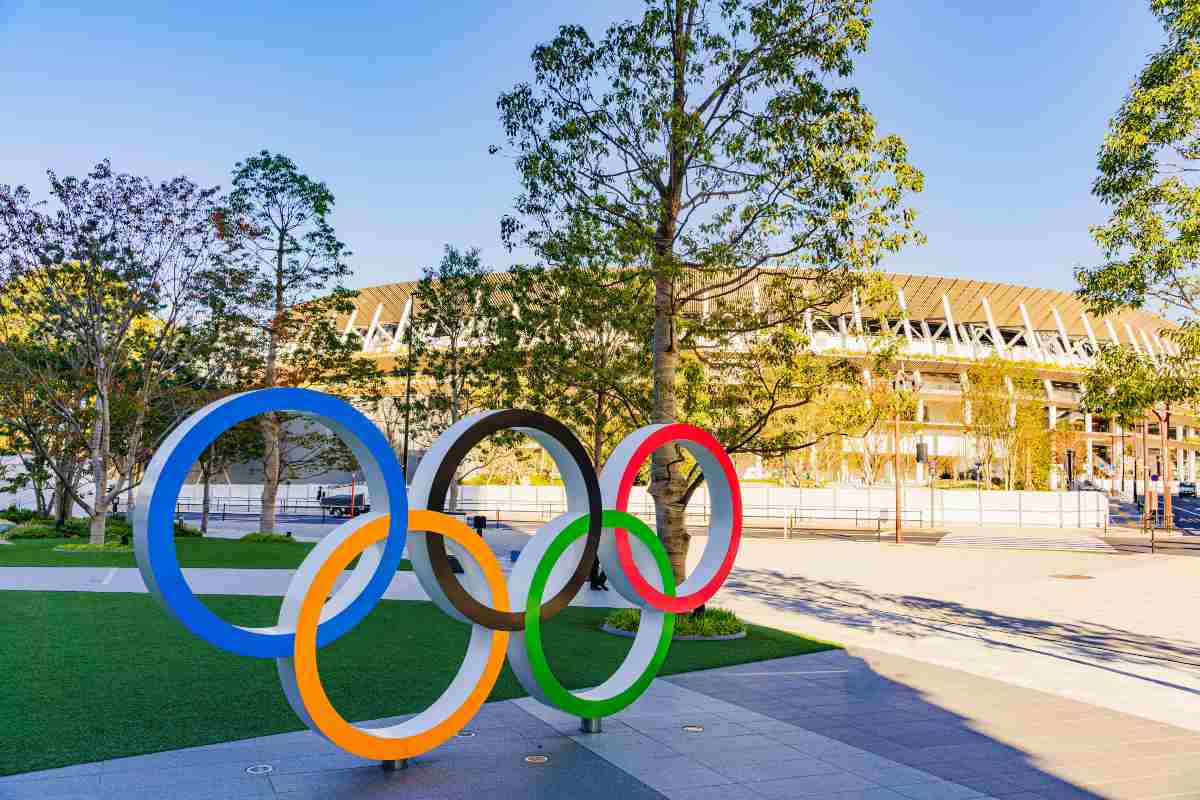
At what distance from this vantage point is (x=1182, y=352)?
1263cm

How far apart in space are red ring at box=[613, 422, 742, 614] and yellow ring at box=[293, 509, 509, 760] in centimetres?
141

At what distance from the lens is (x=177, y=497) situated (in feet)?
21.3

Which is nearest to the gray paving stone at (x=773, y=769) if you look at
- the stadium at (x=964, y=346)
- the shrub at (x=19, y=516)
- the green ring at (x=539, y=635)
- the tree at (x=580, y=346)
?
the green ring at (x=539, y=635)

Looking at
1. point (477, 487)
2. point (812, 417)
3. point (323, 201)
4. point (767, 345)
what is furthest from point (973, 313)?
point (767, 345)

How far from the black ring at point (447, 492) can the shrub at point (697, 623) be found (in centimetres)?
524

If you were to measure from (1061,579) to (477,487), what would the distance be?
106 ft

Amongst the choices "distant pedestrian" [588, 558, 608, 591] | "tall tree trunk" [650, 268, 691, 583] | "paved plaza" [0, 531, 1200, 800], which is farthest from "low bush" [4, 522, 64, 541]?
"tall tree trunk" [650, 268, 691, 583]

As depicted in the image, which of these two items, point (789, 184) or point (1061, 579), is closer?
point (789, 184)

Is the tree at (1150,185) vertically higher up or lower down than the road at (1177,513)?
higher up

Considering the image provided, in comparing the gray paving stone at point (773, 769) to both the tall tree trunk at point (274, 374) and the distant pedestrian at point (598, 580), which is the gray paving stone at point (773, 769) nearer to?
the distant pedestrian at point (598, 580)

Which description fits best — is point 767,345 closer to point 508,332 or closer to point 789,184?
point 789,184

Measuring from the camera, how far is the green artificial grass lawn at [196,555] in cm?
2075

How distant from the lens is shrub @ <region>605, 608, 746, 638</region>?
542 inches

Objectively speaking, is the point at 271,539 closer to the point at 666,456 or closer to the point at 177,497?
the point at 666,456
